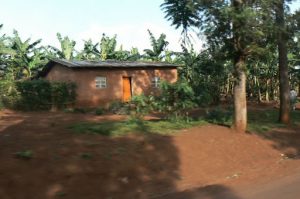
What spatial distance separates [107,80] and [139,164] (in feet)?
67.5

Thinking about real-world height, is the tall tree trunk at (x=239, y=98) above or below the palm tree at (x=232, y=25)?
below

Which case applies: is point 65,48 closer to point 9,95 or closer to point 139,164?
point 9,95

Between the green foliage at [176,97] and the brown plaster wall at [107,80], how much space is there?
11747 mm

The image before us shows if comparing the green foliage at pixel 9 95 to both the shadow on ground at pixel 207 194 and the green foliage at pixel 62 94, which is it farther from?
the shadow on ground at pixel 207 194

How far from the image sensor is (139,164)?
10.4 meters

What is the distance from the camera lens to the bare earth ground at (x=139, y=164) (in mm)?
8477

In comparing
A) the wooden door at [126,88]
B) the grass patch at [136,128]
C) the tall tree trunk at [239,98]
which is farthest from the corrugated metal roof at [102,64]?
the tall tree trunk at [239,98]

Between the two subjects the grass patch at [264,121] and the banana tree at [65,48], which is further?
the banana tree at [65,48]

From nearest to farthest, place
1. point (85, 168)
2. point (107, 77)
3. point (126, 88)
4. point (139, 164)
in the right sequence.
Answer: point (85, 168), point (139, 164), point (107, 77), point (126, 88)

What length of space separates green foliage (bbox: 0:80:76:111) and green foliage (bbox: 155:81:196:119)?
12050mm

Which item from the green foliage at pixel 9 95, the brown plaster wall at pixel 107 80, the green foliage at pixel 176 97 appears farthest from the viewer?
the brown plaster wall at pixel 107 80

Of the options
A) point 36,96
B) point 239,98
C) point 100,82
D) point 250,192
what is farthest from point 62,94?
point 250,192

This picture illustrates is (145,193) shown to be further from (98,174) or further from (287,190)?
(287,190)

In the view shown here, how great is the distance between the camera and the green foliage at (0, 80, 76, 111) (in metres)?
27.0
